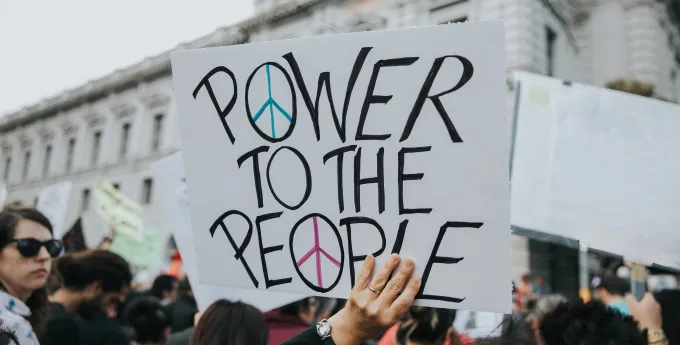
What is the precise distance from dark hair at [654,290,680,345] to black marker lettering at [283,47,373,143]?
73.3 inches

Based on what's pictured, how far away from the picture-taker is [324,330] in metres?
1.26

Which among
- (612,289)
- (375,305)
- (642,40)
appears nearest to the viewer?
(375,305)

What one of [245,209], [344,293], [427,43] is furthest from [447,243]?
[245,209]

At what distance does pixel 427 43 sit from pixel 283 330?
190 centimetres

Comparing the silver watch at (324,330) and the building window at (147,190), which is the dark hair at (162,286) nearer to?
the silver watch at (324,330)

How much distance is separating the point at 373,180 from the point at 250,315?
0.89 metres

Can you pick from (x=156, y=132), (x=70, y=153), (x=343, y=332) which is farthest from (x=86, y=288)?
(x=70, y=153)

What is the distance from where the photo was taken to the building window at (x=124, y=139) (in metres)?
25.5

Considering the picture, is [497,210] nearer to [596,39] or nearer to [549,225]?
[549,225]

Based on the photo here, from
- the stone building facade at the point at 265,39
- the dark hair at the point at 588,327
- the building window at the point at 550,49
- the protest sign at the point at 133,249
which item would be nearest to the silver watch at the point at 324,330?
the dark hair at the point at 588,327

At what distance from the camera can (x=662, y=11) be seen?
16.8 meters

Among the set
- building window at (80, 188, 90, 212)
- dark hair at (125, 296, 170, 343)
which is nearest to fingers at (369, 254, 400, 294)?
dark hair at (125, 296, 170, 343)

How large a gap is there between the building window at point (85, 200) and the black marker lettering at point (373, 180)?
27.1 metres

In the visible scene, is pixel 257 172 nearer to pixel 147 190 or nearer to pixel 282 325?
pixel 282 325
